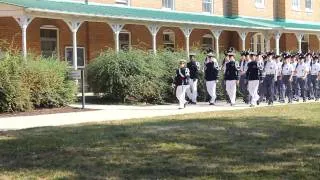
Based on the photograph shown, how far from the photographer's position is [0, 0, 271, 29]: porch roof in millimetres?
25844

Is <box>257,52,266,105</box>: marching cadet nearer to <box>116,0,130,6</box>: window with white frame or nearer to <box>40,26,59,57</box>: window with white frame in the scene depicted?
<box>40,26,59,57</box>: window with white frame

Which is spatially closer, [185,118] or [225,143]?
[225,143]

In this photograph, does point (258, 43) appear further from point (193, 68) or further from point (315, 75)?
point (193, 68)

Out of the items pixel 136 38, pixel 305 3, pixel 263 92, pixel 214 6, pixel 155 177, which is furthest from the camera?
pixel 305 3

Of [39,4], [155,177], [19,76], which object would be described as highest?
[39,4]

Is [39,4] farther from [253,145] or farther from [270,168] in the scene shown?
[270,168]

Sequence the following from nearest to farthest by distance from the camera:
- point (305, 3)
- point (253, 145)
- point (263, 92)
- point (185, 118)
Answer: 1. point (253, 145)
2. point (185, 118)
3. point (263, 92)
4. point (305, 3)

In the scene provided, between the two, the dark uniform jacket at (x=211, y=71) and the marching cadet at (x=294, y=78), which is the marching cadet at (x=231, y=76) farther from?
the marching cadet at (x=294, y=78)

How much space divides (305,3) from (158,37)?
18.3 m

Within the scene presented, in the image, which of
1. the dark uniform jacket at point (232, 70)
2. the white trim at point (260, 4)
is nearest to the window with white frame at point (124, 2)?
the dark uniform jacket at point (232, 70)

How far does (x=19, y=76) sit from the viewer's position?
1973 cm

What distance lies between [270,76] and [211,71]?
2.25m

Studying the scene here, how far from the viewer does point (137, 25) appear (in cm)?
3375

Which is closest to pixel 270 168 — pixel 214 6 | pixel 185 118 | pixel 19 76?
pixel 185 118
